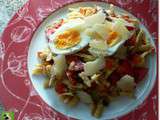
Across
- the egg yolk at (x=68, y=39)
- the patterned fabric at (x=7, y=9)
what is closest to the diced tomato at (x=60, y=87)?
the egg yolk at (x=68, y=39)

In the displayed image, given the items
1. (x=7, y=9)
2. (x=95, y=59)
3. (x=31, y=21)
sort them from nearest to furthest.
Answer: (x=95, y=59), (x=31, y=21), (x=7, y=9)

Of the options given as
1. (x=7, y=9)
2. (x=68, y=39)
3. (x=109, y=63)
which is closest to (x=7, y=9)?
(x=7, y=9)

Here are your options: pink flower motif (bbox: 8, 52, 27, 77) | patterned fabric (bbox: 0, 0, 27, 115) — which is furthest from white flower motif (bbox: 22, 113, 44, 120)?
patterned fabric (bbox: 0, 0, 27, 115)

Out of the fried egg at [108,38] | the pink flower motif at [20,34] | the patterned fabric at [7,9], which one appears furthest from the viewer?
the patterned fabric at [7,9]

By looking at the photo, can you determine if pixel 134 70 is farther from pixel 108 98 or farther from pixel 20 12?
pixel 20 12

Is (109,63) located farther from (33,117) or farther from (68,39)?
(33,117)

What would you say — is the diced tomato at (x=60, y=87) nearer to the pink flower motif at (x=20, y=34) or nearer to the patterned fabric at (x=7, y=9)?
the pink flower motif at (x=20, y=34)

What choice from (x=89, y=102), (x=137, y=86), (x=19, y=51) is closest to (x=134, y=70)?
(x=137, y=86)
